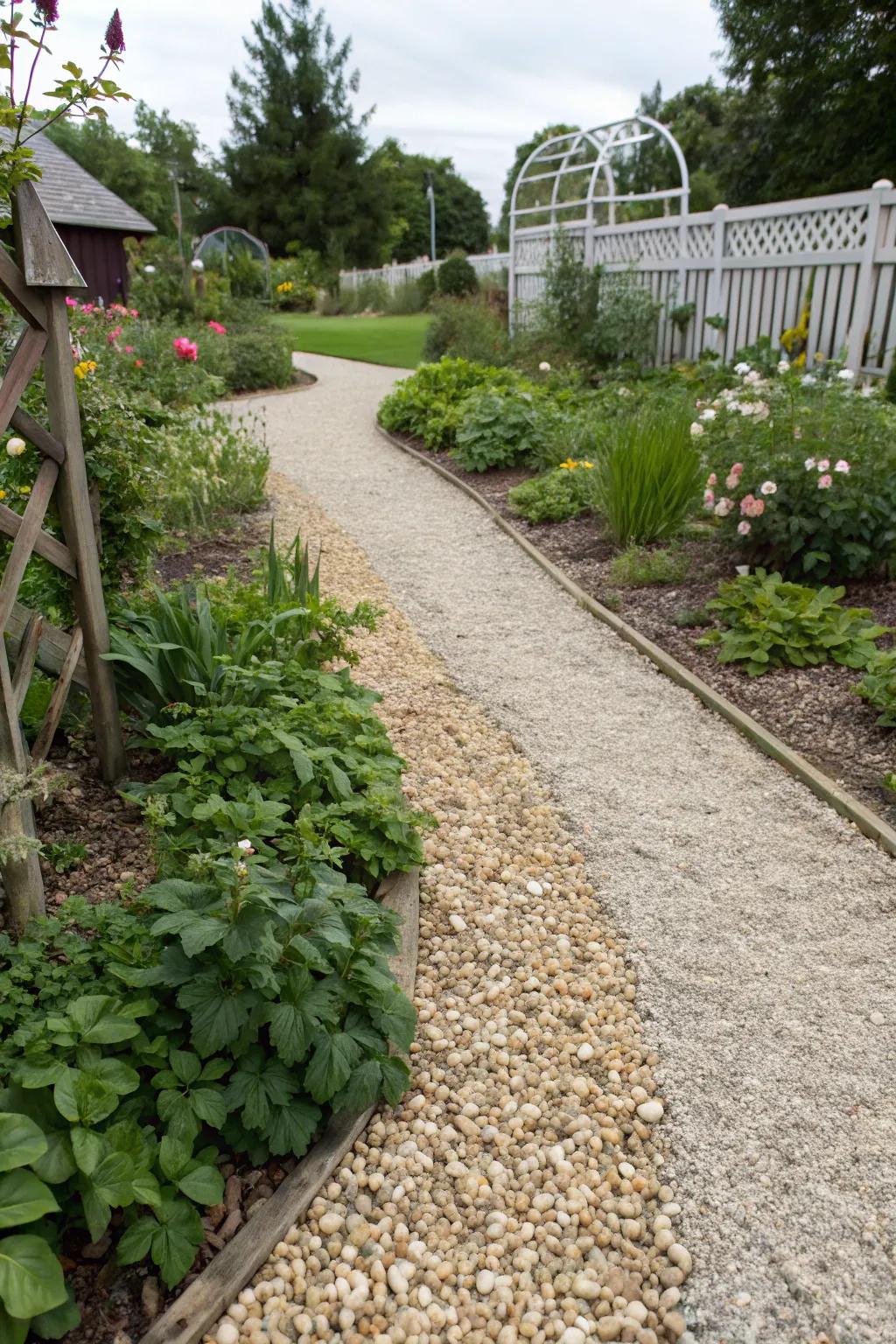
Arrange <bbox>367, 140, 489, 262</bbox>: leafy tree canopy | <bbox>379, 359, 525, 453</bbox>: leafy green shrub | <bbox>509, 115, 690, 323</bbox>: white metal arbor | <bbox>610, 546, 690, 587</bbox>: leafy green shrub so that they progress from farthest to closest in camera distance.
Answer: <bbox>367, 140, 489, 262</bbox>: leafy tree canopy < <bbox>509, 115, 690, 323</bbox>: white metal arbor < <bbox>379, 359, 525, 453</bbox>: leafy green shrub < <bbox>610, 546, 690, 587</bbox>: leafy green shrub

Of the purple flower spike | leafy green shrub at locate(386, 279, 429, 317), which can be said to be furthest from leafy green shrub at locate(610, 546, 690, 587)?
leafy green shrub at locate(386, 279, 429, 317)

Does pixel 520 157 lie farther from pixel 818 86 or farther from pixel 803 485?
pixel 803 485

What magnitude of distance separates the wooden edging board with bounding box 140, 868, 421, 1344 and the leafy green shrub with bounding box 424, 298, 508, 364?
425 inches

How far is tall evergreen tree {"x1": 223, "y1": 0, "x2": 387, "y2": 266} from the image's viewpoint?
4188cm

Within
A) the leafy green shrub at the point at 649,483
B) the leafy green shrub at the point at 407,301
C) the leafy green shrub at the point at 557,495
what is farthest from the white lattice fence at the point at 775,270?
the leafy green shrub at the point at 407,301

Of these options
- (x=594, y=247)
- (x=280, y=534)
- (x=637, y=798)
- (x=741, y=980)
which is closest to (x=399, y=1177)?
(x=741, y=980)

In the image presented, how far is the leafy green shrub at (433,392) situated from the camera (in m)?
9.28

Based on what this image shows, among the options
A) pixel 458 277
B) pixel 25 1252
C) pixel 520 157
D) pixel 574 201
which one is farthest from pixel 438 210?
pixel 25 1252

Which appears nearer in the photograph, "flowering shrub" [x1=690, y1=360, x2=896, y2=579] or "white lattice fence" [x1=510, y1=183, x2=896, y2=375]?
"flowering shrub" [x1=690, y1=360, x2=896, y2=579]

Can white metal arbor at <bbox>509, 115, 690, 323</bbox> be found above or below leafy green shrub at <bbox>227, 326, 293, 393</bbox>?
above

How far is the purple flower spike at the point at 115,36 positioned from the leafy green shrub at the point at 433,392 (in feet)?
22.5

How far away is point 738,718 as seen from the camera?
3.82 metres

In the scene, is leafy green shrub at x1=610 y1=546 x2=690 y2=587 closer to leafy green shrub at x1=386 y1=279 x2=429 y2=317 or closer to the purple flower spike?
the purple flower spike

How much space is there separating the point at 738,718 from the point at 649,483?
6.87 feet
